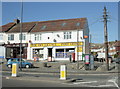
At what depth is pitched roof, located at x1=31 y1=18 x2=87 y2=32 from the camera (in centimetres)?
4027

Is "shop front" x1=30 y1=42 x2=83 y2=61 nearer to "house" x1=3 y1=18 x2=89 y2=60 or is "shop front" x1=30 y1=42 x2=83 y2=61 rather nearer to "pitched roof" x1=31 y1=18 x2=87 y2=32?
"house" x1=3 y1=18 x2=89 y2=60

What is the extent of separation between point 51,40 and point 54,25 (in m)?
4.40

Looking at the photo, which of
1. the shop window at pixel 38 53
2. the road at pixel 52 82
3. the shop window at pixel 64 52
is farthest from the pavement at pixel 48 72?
the shop window at pixel 38 53

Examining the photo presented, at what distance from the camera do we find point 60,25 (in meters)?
42.8

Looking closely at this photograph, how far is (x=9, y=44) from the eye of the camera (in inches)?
1726

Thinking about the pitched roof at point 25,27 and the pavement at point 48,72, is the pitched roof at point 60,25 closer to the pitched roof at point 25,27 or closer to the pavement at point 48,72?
the pitched roof at point 25,27

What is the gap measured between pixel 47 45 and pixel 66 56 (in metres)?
4.86

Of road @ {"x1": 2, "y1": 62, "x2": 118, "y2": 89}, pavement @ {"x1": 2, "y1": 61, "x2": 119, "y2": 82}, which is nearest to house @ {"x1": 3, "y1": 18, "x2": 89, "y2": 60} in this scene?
pavement @ {"x1": 2, "y1": 61, "x2": 119, "y2": 82}

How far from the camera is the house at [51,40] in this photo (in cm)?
3897

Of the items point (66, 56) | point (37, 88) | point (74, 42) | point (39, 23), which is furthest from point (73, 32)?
point (37, 88)

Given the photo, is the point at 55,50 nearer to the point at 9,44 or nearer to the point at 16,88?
the point at 9,44

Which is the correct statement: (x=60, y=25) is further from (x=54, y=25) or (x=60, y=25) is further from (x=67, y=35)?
(x=67, y=35)

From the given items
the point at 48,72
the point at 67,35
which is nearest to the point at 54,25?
the point at 67,35

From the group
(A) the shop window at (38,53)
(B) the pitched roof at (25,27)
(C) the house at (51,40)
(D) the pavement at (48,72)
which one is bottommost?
(D) the pavement at (48,72)
